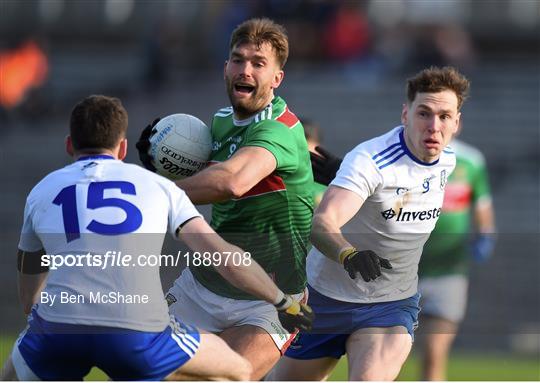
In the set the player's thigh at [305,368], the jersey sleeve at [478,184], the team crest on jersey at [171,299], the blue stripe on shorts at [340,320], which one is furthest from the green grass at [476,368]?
the team crest on jersey at [171,299]

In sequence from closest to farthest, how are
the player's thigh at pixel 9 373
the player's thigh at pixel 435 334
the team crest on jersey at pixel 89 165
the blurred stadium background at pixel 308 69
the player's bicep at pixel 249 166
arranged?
the team crest on jersey at pixel 89 165 < the player's thigh at pixel 9 373 < the player's bicep at pixel 249 166 < the player's thigh at pixel 435 334 < the blurred stadium background at pixel 308 69

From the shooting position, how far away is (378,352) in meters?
6.36

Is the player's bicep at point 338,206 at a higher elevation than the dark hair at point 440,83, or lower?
lower

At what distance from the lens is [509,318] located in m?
13.6

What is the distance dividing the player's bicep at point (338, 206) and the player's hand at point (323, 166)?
2.43 feet

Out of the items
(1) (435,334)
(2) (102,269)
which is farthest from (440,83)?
(1) (435,334)

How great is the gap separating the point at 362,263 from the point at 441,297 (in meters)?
4.14

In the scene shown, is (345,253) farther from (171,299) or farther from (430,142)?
(171,299)

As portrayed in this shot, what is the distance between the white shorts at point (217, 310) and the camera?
6.29 metres

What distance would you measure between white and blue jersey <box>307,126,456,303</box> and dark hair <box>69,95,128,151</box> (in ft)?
4.27

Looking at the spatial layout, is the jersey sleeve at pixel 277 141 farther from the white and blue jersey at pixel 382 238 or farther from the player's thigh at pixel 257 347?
the player's thigh at pixel 257 347

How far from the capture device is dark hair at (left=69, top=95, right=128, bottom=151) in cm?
553

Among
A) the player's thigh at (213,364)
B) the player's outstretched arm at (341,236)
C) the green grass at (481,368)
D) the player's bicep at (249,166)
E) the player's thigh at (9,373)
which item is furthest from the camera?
the green grass at (481,368)

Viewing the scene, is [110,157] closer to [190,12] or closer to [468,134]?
[468,134]
